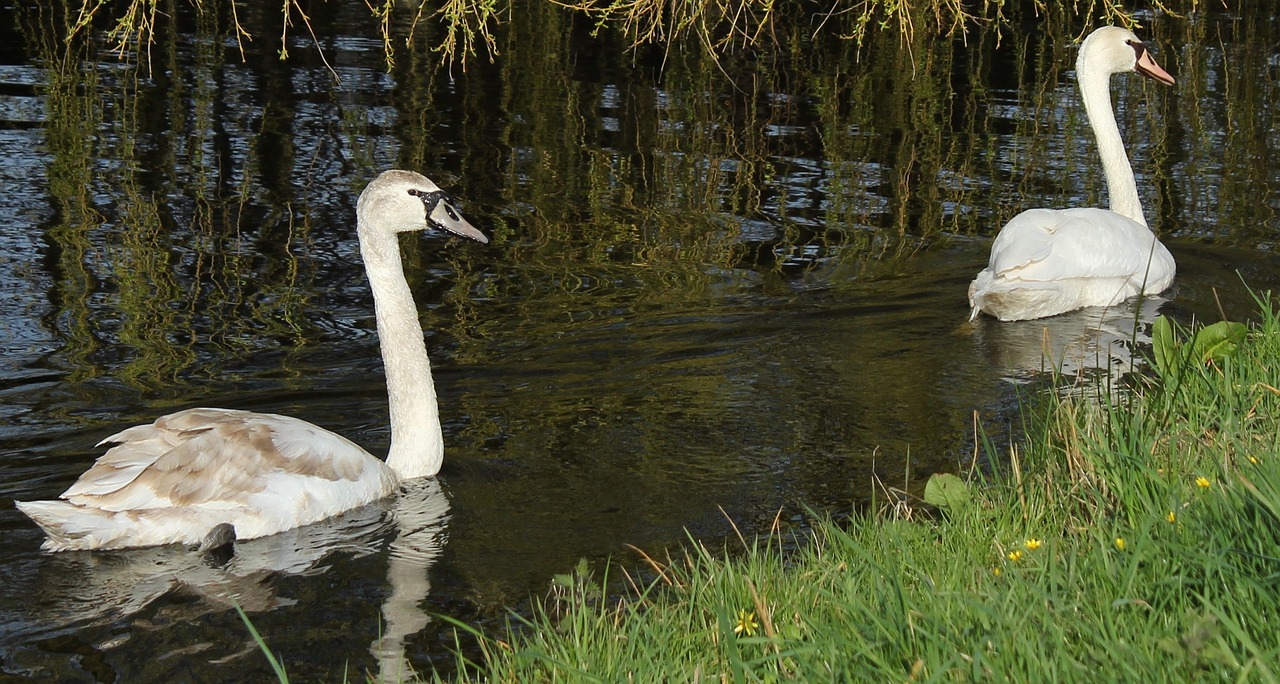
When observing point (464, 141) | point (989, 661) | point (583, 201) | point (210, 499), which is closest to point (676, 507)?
point (210, 499)

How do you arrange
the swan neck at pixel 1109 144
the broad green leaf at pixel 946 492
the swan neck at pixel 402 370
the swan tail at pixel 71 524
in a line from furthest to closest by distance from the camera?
the swan neck at pixel 1109 144
the swan neck at pixel 402 370
the swan tail at pixel 71 524
the broad green leaf at pixel 946 492

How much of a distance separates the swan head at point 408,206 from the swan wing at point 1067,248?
3756 mm

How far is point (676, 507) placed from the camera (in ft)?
21.2

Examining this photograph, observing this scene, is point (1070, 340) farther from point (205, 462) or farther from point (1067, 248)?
point (205, 462)

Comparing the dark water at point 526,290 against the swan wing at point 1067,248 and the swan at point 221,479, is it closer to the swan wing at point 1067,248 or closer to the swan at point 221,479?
the swan at point 221,479

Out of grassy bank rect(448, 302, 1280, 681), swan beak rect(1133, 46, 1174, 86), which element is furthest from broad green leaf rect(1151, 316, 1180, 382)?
swan beak rect(1133, 46, 1174, 86)

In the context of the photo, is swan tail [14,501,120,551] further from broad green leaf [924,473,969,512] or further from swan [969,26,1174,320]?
swan [969,26,1174,320]

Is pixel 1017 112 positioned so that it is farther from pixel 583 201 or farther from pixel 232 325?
pixel 232 325

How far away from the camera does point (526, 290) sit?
980 cm

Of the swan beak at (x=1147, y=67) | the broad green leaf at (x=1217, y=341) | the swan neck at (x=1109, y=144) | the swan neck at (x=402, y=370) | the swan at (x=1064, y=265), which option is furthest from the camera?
the swan beak at (x=1147, y=67)

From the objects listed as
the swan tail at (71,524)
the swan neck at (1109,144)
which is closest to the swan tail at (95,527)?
the swan tail at (71,524)

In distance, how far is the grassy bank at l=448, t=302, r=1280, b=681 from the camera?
3.42 metres

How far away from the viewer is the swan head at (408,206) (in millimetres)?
7129

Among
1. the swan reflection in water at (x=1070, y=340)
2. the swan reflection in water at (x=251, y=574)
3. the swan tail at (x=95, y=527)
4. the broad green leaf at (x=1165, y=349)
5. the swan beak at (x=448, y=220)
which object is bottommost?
the swan reflection in water at (x=251, y=574)
